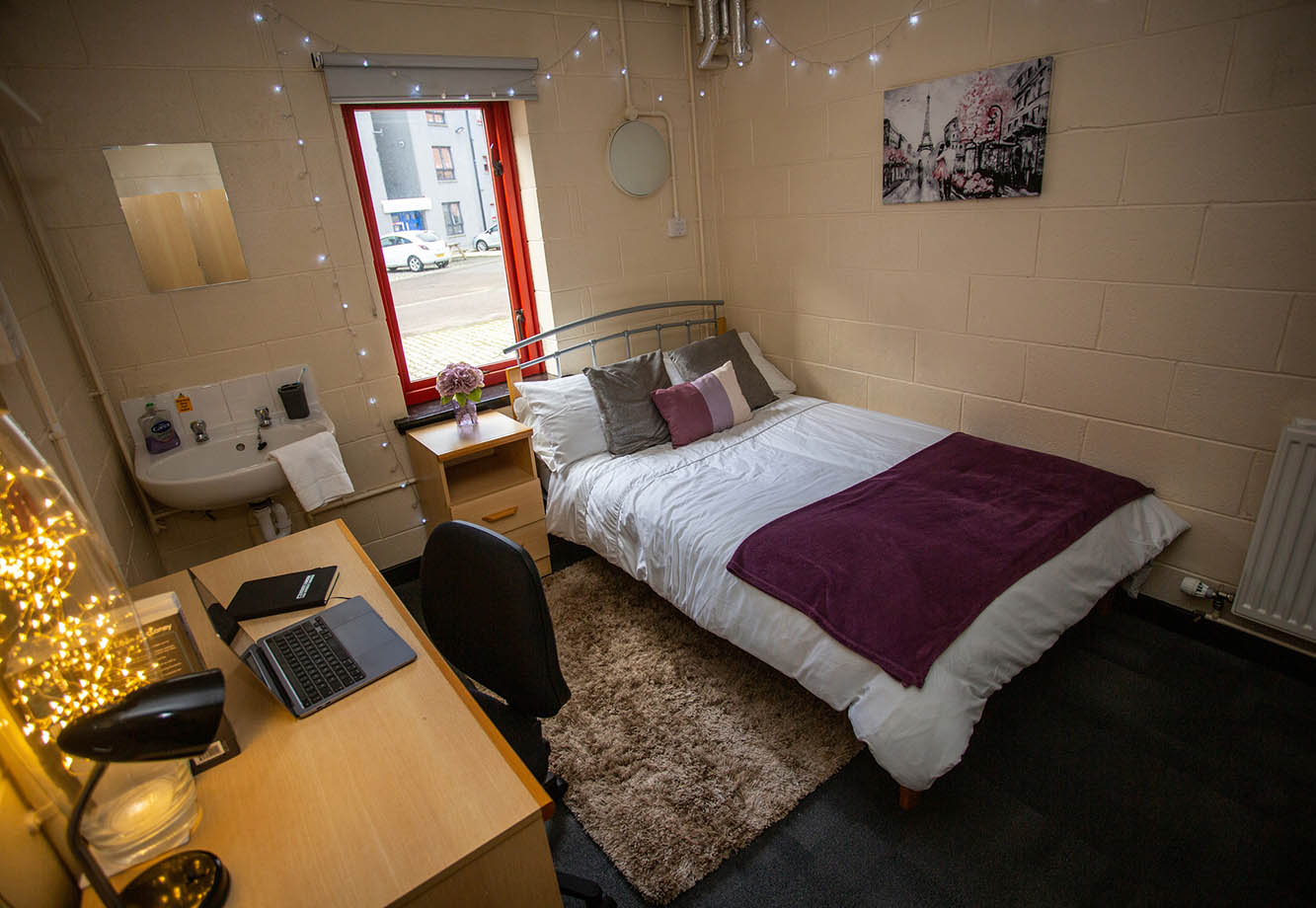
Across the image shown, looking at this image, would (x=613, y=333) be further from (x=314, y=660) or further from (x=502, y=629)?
(x=314, y=660)

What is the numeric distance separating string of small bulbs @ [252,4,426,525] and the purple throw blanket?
1731 millimetres

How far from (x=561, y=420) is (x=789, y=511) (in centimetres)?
117

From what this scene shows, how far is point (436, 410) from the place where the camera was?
10.3ft

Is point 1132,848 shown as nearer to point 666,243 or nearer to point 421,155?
point 666,243

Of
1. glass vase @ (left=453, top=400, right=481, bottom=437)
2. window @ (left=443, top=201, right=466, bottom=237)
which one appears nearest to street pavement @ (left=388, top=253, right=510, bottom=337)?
window @ (left=443, top=201, right=466, bottom=237)

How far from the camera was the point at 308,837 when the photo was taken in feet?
3.57

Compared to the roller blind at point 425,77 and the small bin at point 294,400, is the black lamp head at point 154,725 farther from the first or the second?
the roller blind at point 425,77

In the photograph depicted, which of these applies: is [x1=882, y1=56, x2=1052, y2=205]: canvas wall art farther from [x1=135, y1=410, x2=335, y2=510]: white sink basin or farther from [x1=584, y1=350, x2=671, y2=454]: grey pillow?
[x1=135, y1=410, x2=335, y2=510]: white sink basin

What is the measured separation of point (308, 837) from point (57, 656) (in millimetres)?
462

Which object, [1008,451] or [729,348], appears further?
[729,348]

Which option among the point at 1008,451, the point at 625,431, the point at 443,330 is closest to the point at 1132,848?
the point at 1008,451

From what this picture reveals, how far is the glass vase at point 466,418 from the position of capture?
2.98m

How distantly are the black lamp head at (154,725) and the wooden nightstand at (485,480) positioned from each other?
Result: 6.25 feet

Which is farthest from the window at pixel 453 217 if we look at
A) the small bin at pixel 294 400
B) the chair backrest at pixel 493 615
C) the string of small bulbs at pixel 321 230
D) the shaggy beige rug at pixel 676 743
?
the chair backrest at pixel 493 615
